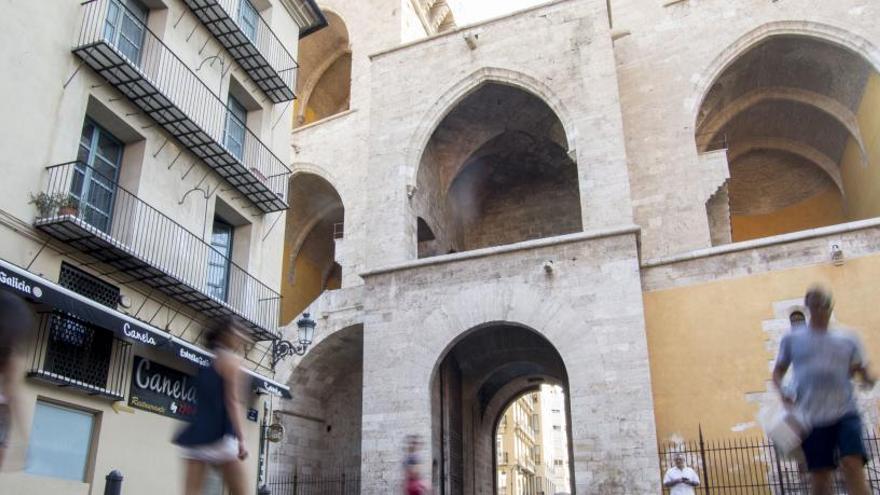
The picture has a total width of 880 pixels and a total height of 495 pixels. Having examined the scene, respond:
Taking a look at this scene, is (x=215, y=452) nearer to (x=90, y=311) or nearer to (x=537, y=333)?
(x=90, y=311)

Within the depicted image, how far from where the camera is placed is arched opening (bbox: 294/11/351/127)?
90.3 ft

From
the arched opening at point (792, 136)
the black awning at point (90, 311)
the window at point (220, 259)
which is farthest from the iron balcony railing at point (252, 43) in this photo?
the arched opening at point (792, 136)

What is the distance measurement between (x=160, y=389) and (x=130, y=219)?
250cm

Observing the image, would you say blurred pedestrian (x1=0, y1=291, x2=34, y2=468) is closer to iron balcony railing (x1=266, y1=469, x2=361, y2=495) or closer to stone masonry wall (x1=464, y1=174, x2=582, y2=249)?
iron balcony railing (x1=266, y1=469, x2=361, y2=495)

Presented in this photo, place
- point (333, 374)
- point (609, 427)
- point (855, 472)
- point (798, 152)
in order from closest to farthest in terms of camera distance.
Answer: point (855, 472), point (609, 427), point (333, 374), point (798, 152)

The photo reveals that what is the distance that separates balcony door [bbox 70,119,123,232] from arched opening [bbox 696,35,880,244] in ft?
43.9

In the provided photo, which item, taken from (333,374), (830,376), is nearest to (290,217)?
(333,374)

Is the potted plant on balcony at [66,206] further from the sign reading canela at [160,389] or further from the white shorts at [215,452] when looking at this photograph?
the white shorts at [215,452]

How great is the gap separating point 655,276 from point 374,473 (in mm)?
6845

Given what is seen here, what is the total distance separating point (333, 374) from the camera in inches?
802

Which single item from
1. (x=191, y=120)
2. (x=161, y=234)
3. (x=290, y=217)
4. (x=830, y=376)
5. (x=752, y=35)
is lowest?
(x=830, y=376)

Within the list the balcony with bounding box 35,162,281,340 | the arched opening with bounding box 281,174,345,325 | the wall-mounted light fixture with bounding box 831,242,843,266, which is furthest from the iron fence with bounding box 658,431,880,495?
the arched opening with bounding box 281,174,345,325

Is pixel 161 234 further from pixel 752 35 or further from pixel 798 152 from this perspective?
pixel 798 152

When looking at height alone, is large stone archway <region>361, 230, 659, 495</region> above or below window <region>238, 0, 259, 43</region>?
below
